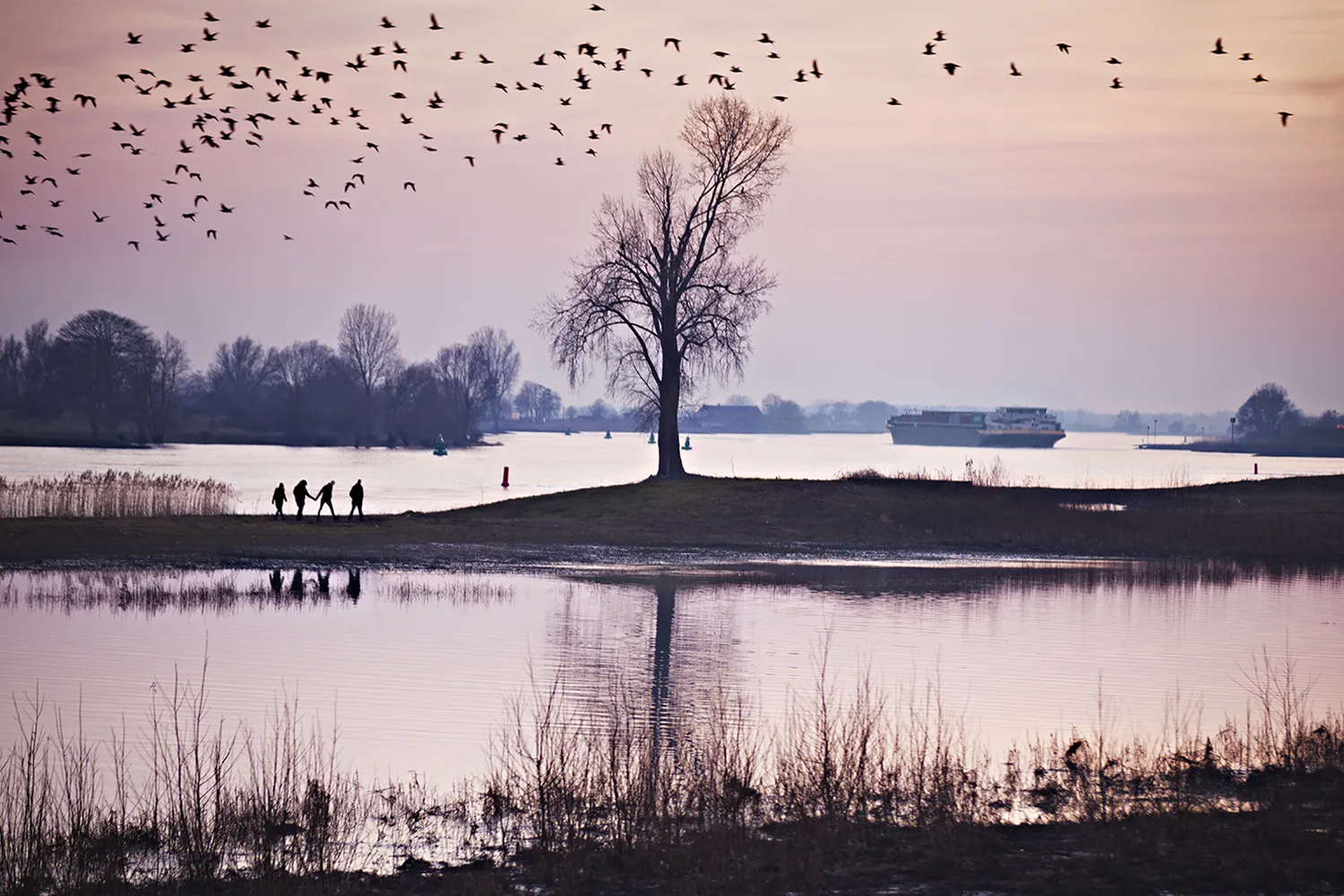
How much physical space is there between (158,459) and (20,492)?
6617 centimetres

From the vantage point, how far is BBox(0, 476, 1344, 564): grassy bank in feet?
131

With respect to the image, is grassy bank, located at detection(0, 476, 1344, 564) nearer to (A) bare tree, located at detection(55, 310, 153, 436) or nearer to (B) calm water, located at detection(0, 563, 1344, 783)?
(B) calm water, located at detection(0, 563, 1344, 783)

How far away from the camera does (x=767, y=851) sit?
435 inches

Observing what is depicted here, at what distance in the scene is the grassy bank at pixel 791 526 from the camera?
39.9m

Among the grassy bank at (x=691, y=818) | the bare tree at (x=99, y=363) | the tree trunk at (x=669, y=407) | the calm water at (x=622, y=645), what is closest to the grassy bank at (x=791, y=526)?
the tree trunk at (x=669, y=407)

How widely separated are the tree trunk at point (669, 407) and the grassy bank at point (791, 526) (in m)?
3.14

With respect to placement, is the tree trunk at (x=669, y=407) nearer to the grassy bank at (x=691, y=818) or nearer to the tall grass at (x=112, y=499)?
the tall grass at (x=112, y=499)

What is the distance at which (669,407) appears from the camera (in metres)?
55.3

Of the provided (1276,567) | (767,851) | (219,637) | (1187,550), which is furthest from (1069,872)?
(1187,550)

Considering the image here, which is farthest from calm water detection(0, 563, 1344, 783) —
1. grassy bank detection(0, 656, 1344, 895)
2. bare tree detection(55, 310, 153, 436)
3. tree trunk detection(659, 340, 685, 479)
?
bare tree detection(55, 310, 153, 436)

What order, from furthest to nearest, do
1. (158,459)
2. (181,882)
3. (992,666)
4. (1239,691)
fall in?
(158,459), (992,666), (1239,691), (181,882)

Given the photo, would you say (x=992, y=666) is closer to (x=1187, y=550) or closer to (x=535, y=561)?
(x=535, y=561)

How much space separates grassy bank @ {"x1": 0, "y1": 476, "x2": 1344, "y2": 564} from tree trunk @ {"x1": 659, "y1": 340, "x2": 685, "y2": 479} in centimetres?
314

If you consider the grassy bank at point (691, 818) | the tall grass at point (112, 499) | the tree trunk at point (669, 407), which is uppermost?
the tree trunk at point (669, 407)
